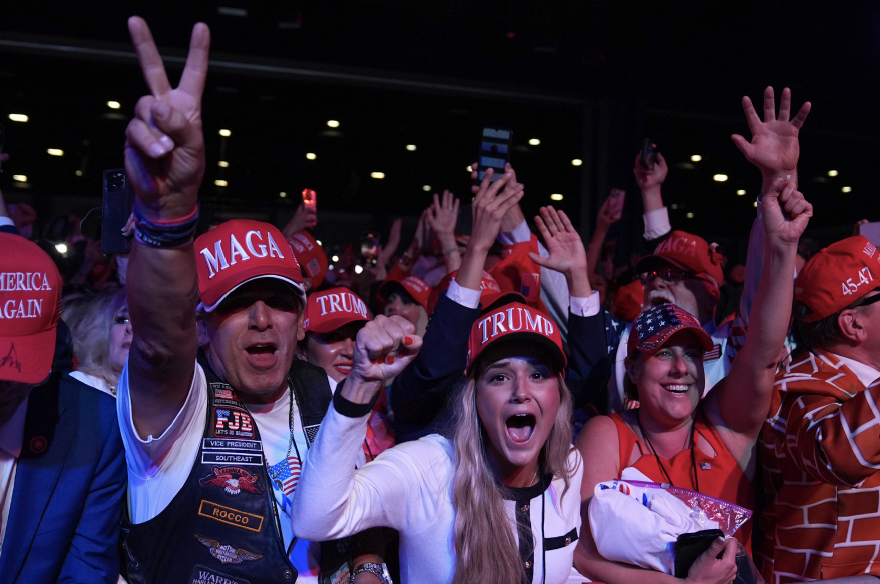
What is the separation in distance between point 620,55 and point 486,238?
780 cm

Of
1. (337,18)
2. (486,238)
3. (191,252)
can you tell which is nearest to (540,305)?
(486,238)

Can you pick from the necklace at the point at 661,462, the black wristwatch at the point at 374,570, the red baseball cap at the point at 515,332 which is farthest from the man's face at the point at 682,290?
the black wristwatch at the point at 374,570

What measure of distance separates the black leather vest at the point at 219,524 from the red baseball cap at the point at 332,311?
1.38m

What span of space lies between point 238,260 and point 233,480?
58 cm

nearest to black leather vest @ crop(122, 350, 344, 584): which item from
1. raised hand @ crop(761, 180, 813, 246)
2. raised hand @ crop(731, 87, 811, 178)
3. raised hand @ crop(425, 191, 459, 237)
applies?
raised hand @ crop(761, 180, 813, 246)

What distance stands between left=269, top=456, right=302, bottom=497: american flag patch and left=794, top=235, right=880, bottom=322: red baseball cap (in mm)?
1869

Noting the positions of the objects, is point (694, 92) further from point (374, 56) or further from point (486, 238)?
point (486, 238)

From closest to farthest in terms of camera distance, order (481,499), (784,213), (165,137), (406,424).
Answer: (165,137), (481,499), (784,213), (406,424)

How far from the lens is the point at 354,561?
188 centimetres

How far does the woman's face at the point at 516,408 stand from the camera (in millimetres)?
1988

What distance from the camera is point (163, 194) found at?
126 centimetres

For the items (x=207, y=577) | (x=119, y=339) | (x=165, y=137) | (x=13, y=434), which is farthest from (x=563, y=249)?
(x=13, y=434)

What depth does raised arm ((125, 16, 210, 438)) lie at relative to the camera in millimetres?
1222

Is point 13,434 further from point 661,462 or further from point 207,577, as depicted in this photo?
point 661,462
